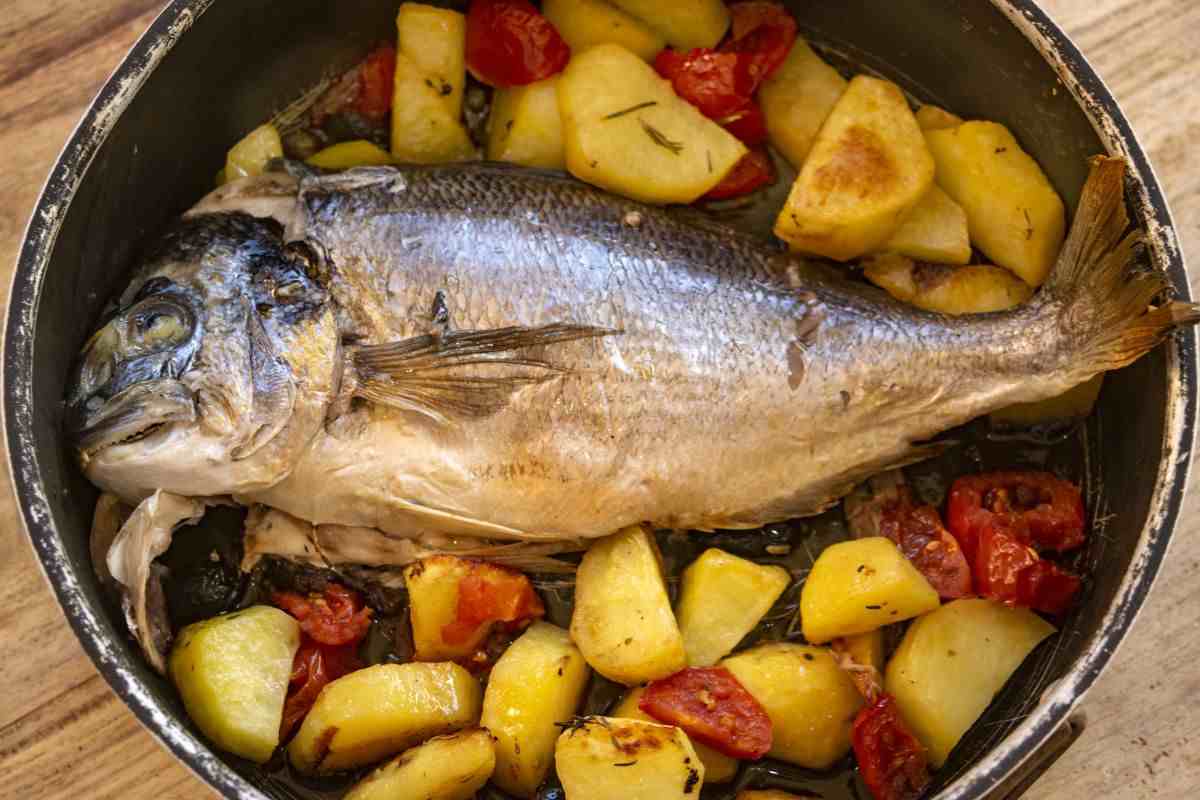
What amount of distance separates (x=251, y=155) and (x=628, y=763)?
3.95 ft

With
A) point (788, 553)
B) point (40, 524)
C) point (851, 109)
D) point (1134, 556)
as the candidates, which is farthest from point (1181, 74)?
point (40, 524)

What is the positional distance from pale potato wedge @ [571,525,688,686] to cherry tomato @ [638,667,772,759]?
0.10 feet

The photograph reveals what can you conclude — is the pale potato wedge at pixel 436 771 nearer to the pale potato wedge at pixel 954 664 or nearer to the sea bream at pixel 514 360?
the sea bream at pixel 514 360

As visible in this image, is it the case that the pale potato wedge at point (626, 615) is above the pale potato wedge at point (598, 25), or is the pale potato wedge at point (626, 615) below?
below

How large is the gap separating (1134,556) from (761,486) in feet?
1.85

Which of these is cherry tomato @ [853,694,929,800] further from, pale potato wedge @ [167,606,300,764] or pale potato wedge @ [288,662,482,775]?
pale potato wedge @ [167,606,300,764]

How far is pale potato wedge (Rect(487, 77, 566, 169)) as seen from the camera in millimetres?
2281

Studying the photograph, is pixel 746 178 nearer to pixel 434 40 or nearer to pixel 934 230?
pixel 934 230

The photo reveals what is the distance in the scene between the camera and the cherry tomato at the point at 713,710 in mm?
2021

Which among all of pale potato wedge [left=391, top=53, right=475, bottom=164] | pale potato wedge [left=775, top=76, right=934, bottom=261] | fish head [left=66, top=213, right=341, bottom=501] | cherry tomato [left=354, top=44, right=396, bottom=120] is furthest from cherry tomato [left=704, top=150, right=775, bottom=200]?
fish head [left=66, top=213, right=341, bottom=501]

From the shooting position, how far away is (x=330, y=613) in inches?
86.0

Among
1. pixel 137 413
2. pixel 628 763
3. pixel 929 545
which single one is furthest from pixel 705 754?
pixel 137 413

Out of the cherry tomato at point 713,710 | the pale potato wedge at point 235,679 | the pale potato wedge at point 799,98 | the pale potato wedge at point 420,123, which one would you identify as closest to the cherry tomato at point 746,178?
the pale potato wedge at point 799,98

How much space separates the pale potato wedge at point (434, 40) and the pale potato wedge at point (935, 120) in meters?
0.81
